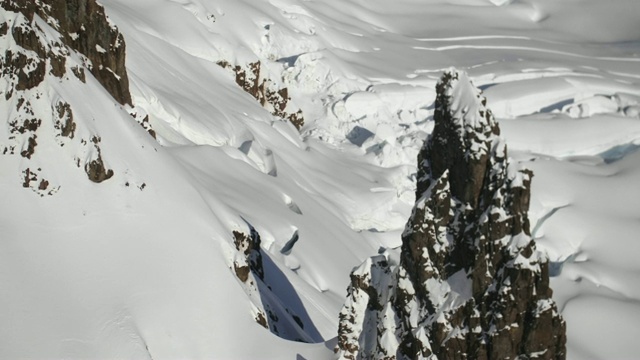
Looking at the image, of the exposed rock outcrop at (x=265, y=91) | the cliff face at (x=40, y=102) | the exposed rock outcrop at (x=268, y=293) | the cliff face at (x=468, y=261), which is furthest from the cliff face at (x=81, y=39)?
the exposed rock outcrop at (x=265, y=91)

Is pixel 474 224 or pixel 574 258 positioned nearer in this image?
pixel 474 224

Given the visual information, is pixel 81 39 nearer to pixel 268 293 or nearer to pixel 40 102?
pixel 40 102

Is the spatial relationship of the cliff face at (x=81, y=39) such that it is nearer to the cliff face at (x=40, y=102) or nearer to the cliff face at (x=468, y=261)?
the cliff face at (x=40, y=102)

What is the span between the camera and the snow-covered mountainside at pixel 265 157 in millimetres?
24453

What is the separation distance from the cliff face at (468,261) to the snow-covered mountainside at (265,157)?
0.26 m

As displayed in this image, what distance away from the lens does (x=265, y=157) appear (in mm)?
43188

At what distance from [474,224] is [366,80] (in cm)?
3989

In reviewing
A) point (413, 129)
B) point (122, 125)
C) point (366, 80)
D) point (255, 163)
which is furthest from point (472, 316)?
point (366, 80)

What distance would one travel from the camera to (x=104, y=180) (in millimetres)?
25797

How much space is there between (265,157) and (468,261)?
24.5 metres

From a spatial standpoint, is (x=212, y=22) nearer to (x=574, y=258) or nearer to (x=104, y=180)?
(x=574, y=258)

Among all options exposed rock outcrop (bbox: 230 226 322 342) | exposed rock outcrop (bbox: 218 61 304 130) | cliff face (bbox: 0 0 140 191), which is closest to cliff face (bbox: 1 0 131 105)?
cliff face (bbox: 0 0 140 191)

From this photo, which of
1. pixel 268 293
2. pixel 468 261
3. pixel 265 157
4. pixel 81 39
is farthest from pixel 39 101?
pixel 265 157

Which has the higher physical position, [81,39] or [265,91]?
[265,91]
